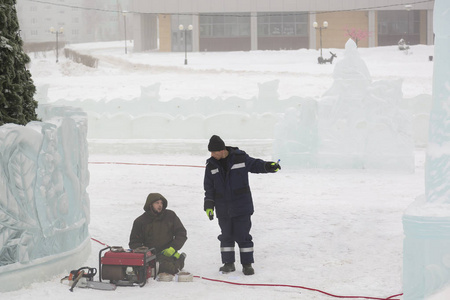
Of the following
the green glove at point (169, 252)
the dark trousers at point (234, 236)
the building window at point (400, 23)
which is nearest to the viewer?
the green glove at point (169, 252)

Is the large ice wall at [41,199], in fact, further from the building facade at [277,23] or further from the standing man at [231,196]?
the building facade at [277,23]

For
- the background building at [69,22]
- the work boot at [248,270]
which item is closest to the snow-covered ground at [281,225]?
the work boot at [248,270]

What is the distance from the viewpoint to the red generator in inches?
286

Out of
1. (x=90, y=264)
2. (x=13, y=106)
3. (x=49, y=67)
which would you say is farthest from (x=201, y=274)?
(x=49, y=67)

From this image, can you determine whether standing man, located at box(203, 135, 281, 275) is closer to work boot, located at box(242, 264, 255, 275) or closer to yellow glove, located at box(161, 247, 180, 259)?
work boot, located at box(242, 264, 255, 275)

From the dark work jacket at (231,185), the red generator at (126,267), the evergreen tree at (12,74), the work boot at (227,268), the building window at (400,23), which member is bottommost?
the work boot at (227,268)

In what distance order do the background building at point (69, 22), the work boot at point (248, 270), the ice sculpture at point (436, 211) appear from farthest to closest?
the background building at point (69, 22), the work boot at point (248, 270), the ice sculpture at point (436, 211)

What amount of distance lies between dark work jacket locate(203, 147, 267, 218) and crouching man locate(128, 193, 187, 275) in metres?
0.41

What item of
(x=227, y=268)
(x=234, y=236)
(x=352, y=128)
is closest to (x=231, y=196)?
(x=234, y=236)

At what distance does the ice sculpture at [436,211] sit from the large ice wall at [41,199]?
136 inches

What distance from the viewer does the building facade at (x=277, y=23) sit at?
63938mm

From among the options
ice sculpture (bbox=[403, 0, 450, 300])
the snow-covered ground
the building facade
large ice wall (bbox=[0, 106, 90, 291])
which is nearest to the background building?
the building facade

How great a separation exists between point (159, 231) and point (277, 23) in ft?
193

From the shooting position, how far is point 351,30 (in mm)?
65500
